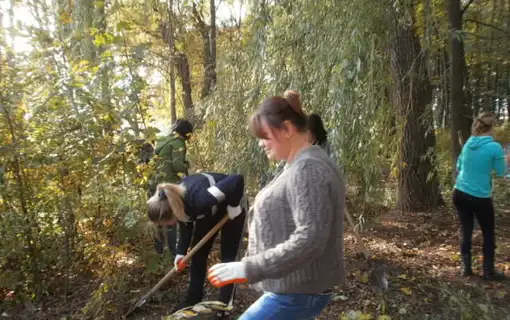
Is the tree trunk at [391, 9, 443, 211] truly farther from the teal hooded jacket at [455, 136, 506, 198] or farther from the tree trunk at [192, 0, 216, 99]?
the tree trunk at [192, 0, 216, 99]

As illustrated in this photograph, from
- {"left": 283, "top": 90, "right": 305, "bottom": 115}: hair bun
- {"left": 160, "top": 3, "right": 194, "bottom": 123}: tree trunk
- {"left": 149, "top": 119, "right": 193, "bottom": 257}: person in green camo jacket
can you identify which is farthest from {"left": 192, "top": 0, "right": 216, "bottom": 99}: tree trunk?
{"left": 283, "top": 90, "right": 305, "bottom": 115}: hair bun

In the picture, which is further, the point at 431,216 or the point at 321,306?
the point at 431,216

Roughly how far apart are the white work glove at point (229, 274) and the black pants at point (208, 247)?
157cm

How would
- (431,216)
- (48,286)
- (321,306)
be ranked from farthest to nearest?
(431,216) → (48,286) → (321,306)

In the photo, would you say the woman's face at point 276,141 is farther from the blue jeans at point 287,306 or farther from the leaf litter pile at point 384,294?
the leaf litter pile at point 384,294

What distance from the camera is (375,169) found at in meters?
2.89

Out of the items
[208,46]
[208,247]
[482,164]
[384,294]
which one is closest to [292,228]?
[208,247]

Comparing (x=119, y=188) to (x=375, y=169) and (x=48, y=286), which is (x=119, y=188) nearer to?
(x=48, y=286)

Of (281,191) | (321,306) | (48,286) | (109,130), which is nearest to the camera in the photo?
(281,191)

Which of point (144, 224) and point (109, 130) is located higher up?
point (109, 130)

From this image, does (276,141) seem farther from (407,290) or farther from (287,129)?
(407,290)

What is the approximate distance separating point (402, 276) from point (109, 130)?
2997mm

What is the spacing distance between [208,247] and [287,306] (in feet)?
Answer: 5.76

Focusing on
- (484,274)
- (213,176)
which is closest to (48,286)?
(213,176)
